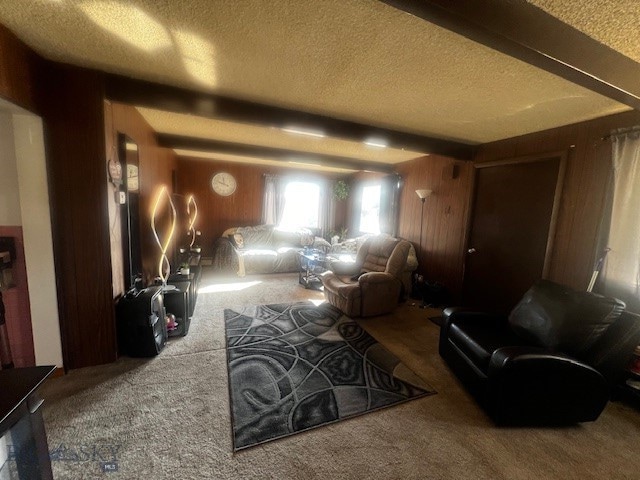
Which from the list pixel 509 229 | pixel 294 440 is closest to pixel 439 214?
pixel 509 229

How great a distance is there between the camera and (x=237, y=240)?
523 cm

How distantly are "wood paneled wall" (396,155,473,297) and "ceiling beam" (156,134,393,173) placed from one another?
86 centimetres

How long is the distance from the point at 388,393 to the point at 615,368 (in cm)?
155

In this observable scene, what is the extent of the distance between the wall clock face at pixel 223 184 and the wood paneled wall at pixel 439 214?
3813mm

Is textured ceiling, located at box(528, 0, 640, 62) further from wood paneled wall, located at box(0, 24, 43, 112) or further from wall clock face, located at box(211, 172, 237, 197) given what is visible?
wall clock face, located at box(211, 172, 237, 197)

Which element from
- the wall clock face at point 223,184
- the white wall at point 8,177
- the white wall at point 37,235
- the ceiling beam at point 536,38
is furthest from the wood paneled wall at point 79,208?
the wall clock face at point 223,184

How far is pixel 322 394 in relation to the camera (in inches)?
74.1

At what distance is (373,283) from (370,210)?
10.2 ft

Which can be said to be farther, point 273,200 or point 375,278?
point 273,200

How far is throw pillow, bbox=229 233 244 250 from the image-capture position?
5234 mm

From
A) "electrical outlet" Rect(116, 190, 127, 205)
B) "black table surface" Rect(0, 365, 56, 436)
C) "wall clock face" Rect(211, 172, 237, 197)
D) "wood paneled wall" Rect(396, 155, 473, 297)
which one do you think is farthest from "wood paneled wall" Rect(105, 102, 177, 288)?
"wood paneled wall" Rect(396, 155, 473, 297)

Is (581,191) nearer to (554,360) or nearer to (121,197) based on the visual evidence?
(554,360)

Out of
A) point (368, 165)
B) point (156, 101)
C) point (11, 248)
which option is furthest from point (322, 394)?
point (368, 165)

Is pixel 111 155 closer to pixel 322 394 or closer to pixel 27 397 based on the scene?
pixel 27 397
